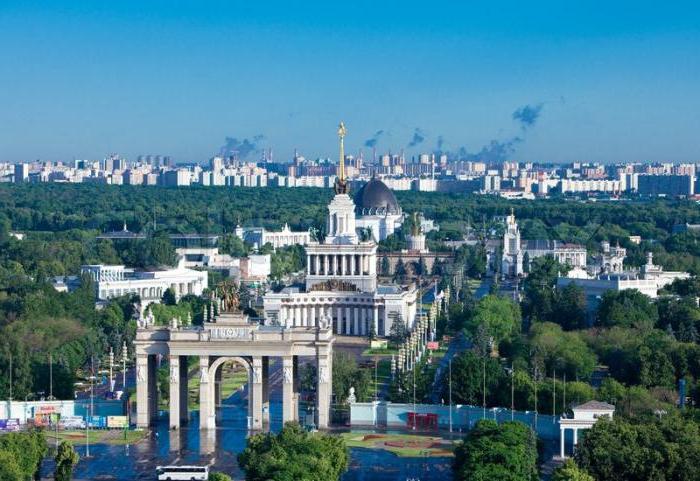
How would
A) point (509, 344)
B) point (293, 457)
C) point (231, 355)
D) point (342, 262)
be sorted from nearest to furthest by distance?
point (293, 457) < point (231, 355) < point (509, 344) < point (342, 262)

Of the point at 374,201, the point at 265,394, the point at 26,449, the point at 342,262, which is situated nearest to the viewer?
the point at 26,449

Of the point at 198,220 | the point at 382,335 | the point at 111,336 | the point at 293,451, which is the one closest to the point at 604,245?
the point at 198,220

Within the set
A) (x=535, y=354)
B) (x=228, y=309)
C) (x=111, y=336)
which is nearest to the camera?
(x=228, y=309)

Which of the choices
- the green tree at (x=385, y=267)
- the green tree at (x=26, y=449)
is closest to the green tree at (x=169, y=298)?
the green tree at (x=385, y=267)

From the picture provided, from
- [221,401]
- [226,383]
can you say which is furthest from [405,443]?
[226,383]

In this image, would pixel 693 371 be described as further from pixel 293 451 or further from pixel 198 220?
pixel 198 220

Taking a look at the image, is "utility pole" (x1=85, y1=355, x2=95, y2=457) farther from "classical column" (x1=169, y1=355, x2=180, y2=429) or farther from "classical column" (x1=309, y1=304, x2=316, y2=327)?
"classical column" (x1=309, y1=304, x2=316, y2=327)

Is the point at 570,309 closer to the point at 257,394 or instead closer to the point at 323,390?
the point at 323,390
